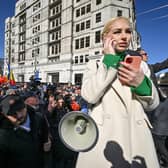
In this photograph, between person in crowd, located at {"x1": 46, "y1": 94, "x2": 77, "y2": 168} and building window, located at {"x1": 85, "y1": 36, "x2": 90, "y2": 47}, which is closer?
person in crowd, located at {"x1": 46, "y1": 94, "x2": 77, "y2": 168}

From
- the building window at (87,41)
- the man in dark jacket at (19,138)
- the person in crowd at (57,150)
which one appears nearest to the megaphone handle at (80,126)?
the man in dark jacket at (19,138)

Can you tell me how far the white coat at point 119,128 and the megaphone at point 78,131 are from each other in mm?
96

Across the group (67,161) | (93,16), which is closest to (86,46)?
(93,16)

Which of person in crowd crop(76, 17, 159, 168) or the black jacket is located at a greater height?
person in crowd crop(76, 17, 159, 168)

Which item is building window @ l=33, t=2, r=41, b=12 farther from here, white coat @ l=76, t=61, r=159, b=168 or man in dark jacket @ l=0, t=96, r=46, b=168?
white coat @ l=76, t=61, r=159, b=168

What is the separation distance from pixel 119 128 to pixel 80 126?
8.7 inches

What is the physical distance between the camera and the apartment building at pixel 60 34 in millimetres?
37438

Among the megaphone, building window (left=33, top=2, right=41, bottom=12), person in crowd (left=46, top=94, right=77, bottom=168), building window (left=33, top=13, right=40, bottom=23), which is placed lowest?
person in crowd (left=46, top=94, right=77, bottom=168)

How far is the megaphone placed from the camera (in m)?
1.41

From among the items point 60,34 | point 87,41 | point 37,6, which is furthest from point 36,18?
point 87,41

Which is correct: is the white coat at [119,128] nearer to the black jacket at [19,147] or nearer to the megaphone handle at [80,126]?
the megaphone handle at [80,126]

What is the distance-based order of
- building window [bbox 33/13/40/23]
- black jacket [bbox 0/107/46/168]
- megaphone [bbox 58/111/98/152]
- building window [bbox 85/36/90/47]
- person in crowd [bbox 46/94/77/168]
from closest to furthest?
megaphone [bbox 58/111/98/152] → black jacket [bbox 0/107/46/168] → person in crowd [bbox 46/94/77/168] → building window [bbox 85/36/90/47] → building window [bbox 33/13/40/23]

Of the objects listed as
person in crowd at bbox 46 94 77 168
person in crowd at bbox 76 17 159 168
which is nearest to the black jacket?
person in crowd at bbox 46 94 77 168

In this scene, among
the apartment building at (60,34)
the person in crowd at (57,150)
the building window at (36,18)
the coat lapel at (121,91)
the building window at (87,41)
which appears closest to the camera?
the coat lapel at (121,91)
